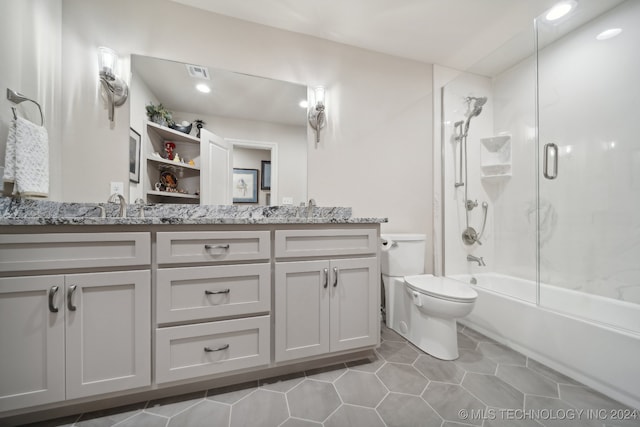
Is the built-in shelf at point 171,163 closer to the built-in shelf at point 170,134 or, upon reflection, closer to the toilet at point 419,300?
the built-in shelf at point 170,134

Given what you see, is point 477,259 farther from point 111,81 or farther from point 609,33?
point 111,81

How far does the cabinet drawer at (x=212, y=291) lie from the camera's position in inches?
40.8

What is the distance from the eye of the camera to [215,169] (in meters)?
1.60

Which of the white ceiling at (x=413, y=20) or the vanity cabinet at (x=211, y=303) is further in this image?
the white ceiling at (x=413, y=20)

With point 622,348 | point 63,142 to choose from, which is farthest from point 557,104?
point 63,142

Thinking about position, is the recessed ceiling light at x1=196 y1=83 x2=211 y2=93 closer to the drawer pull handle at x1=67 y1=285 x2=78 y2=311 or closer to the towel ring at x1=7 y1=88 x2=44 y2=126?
the towel ring at x1=7 y1=88 x2=44 y2=126

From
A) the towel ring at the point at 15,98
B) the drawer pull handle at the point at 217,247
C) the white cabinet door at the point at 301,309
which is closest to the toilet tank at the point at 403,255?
the white cabinet door at the point at 301,309

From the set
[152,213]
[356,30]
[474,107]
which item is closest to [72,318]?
[152,213]

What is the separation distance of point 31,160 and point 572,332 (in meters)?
2.96

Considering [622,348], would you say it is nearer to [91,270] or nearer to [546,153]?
[546,153]

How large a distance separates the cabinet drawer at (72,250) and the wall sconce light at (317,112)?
1.34 meters

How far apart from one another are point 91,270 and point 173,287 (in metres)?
0.31

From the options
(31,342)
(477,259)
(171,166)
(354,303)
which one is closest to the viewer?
(31,342)

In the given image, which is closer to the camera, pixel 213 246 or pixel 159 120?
pixel 213 246
